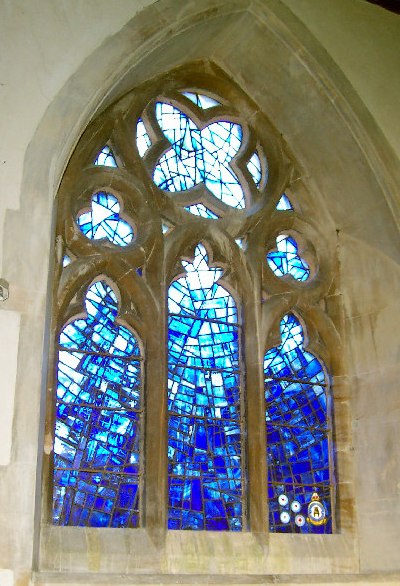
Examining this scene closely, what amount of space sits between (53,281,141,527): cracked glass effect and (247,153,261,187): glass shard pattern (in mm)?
1306

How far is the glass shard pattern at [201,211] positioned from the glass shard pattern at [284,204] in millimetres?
491

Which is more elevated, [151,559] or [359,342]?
[359,342]

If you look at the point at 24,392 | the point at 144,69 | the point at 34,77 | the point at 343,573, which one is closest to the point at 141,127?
the point at 144,69

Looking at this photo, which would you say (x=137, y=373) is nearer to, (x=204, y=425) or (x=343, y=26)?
(x=204, y=425)

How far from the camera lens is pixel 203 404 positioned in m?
5.73

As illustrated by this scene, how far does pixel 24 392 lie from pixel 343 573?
6.59ft

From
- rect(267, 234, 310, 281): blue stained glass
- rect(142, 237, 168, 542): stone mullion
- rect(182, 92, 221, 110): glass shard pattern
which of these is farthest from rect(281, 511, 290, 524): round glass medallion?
rect(182, 92, 221, 110): glass shard pattern

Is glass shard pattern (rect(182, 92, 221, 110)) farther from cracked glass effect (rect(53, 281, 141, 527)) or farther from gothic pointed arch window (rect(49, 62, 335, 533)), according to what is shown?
cracked glass effect (rect(53, 281, 141, 527))

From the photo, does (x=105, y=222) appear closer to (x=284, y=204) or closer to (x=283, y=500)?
(x=284, y=204)

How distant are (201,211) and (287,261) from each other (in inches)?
24.3

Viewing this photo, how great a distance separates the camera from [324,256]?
6.37 metres

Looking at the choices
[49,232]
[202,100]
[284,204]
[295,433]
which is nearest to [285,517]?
[295,433]

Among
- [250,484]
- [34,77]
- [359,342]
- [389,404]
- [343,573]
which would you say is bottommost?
[343,573]

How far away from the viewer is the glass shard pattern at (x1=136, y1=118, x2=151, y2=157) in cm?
609
